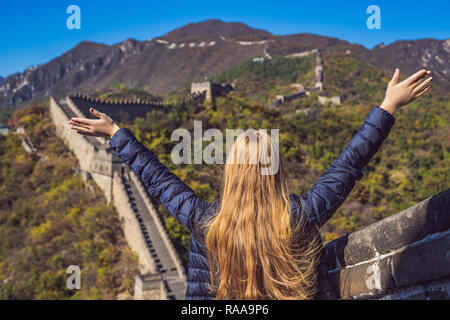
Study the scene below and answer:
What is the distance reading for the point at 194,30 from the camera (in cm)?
11725

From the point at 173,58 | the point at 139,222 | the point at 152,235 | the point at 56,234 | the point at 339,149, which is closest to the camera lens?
the point at 152,235

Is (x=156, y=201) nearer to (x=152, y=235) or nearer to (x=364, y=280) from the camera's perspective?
(x=152, y=235)

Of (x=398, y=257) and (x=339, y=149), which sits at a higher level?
(x=339, y=149)

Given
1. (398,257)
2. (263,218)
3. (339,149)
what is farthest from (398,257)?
(339,149)

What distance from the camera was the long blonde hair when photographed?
174 cm

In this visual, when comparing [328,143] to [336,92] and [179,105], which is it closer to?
[179,105]

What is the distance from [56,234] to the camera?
16984 millimetres

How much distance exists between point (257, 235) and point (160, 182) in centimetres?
57

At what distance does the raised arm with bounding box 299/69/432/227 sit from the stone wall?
1.21 ft

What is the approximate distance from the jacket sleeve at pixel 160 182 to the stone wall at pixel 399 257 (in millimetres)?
872

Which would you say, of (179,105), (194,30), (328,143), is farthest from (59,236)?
(194,30)

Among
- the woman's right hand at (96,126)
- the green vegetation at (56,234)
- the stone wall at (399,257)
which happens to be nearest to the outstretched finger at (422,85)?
the stone wall at (399,257)

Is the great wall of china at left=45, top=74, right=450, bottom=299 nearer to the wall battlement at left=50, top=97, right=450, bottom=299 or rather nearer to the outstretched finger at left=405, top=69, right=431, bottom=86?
the wall battlement at left=50, top=97, right=450, bottom=299
